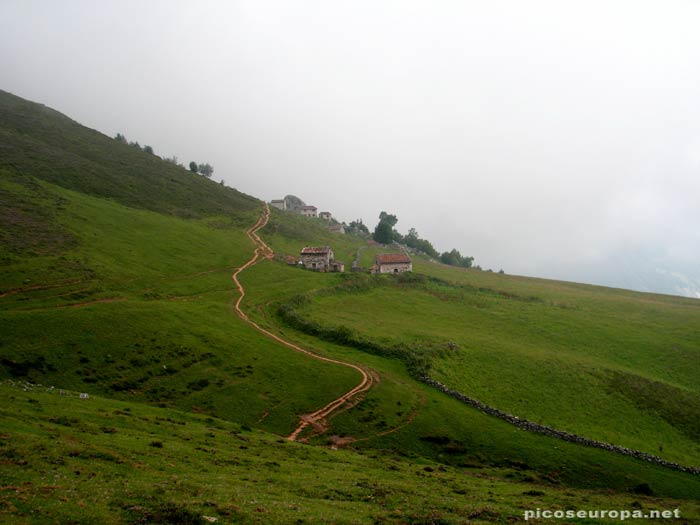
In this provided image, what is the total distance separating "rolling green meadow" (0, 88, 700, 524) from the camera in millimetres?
19062

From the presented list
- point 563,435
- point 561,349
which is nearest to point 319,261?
point 561,349

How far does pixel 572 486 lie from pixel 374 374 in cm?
2105

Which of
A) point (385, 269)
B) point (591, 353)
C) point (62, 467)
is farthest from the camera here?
point (385, 269)

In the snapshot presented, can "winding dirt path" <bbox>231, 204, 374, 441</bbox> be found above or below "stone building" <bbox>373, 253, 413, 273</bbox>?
below

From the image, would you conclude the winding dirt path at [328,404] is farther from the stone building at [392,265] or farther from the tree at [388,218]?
the tree at [388,218]

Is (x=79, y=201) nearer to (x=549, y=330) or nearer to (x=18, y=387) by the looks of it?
(x=18, y=387)

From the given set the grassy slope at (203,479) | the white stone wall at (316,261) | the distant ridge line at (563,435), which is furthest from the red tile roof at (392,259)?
the grassy slope at (203,479)

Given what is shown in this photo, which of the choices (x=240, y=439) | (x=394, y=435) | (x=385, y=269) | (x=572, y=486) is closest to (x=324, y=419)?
(x=394, y=435)

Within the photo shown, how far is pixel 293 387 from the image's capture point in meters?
40.6

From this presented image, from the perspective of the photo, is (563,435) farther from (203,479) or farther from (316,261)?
(316,261)

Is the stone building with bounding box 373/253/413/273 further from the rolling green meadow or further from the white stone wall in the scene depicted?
the white stone wall

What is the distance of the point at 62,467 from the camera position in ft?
58.2

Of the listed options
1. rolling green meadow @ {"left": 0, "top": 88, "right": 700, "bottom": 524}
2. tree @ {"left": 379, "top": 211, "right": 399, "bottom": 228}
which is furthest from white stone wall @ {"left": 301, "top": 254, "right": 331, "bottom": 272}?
tree @ {"left": 379, "top": 211, "right": 399, "bottom": 228}

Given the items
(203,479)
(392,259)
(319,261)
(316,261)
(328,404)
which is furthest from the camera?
(392,259)
